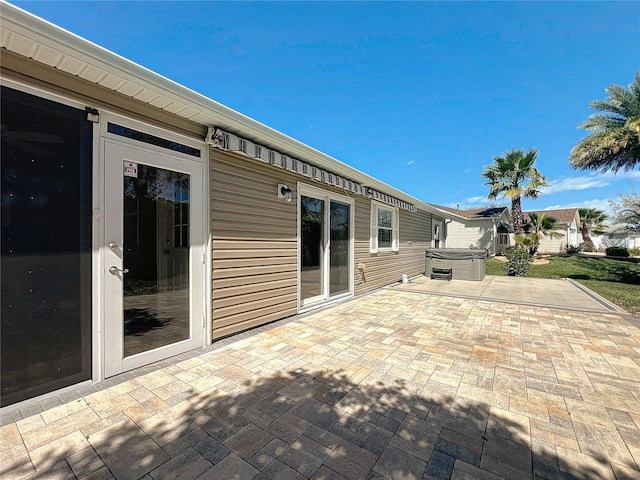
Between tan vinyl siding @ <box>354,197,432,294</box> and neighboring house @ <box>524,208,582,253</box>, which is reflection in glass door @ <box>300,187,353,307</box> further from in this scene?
neighboring house @ <box>524,208,582,253</box>

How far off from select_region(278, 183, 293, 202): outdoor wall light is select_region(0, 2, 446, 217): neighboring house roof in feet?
2.44

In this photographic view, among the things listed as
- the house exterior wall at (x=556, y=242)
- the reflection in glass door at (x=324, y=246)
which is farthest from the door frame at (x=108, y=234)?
the house exterior wall at (x=556, y=242)

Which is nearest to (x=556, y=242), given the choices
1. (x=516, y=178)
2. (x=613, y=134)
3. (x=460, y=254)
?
(x=516, y=178)

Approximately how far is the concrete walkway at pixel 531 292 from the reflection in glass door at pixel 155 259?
604 cm

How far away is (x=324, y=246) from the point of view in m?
5.62

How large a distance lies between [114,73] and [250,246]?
2384 millimetres

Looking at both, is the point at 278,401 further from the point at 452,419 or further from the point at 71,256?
the point at 71,256

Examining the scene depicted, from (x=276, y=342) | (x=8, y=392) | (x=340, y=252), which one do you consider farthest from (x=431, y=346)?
(x=8, y=392)

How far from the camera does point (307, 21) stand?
6.56 m

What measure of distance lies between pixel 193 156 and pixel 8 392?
8.45 feet

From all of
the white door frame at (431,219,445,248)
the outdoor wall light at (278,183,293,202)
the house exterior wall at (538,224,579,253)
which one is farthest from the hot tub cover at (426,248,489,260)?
the house exterior wall at (538,224,579,253)

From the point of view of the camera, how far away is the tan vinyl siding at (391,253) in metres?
6.73

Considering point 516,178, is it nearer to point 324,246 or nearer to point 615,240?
point 324,246

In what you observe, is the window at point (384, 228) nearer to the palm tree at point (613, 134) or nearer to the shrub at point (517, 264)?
the shrub at point (517, 264)
